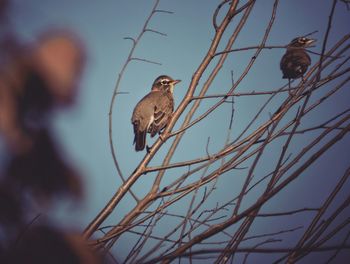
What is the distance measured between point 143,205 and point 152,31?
6.59 ft

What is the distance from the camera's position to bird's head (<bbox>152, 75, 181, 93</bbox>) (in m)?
10.1

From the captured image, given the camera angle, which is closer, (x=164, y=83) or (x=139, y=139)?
(x=139, y=139)

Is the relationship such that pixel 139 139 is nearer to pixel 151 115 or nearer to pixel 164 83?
pixel 151 115

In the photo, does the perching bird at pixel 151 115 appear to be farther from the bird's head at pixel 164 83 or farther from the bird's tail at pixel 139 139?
the bird's head at pixel 164 83

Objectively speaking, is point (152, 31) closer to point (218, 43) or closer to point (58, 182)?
point (218, 43)

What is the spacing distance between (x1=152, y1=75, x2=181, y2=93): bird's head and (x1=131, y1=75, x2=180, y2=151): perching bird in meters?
0.56

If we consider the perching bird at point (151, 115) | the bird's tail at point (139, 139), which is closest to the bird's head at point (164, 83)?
the perching bird at point (151, 115)

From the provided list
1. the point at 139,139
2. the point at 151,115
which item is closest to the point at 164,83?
the point at 151,115

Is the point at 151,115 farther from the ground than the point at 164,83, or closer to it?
closer to it

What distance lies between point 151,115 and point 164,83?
2.23m

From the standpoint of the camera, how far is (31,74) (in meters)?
0.68

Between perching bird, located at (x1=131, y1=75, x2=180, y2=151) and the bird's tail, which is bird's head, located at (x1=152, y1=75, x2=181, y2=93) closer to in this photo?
perching bird, located at (x1=131, y1=75, x2=180, y2=151)

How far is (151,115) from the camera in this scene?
8.28 m

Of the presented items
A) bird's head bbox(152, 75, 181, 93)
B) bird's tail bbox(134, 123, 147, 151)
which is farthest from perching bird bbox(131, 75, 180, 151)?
bird's head bbox(152, 75, 181, 93)
